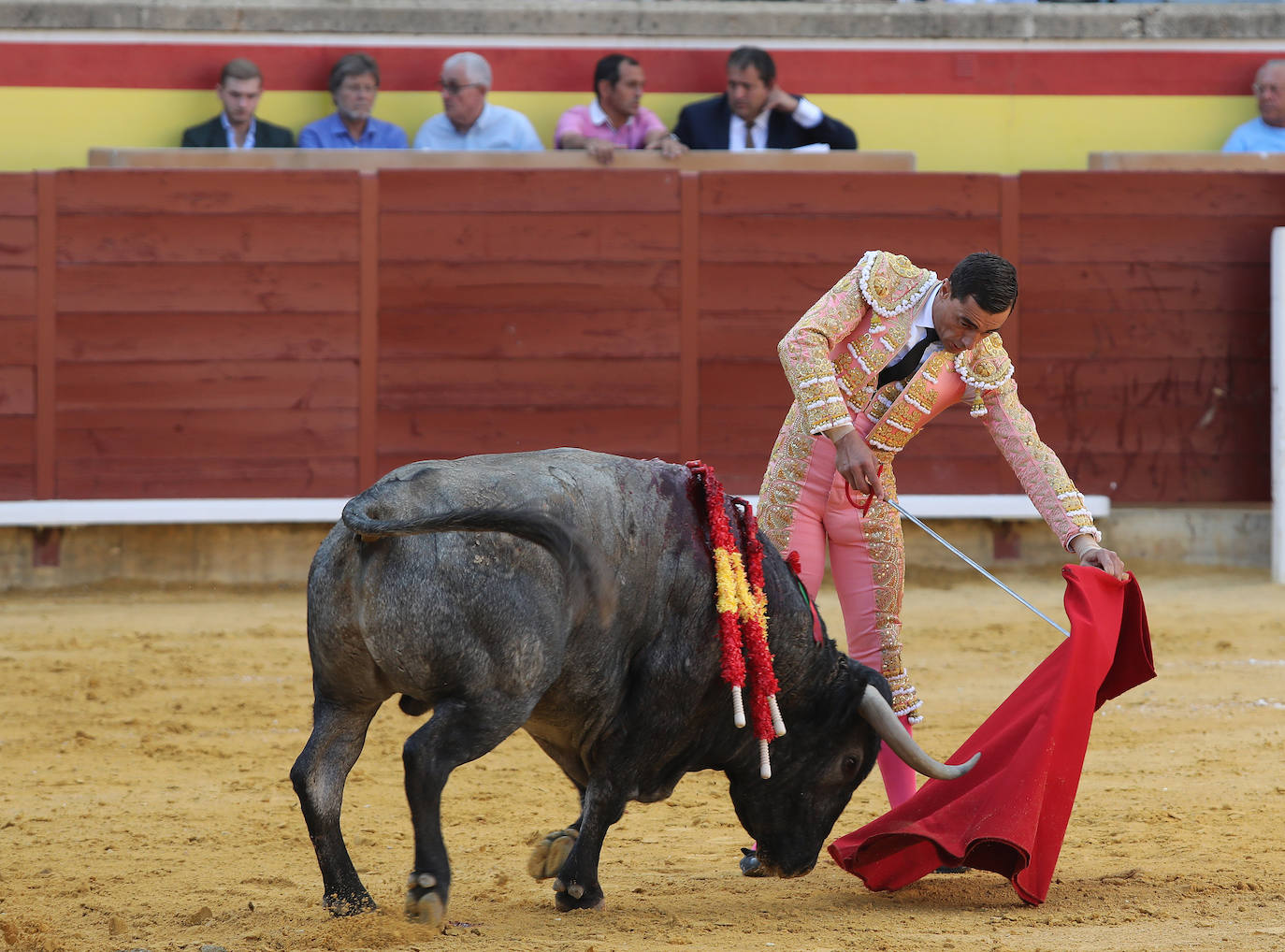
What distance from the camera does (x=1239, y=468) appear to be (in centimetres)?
765

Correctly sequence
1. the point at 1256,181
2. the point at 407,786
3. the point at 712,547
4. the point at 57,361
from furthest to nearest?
the point at 1256,181 < the point at 57,361 < the point at 712,547 < the point at 407,786

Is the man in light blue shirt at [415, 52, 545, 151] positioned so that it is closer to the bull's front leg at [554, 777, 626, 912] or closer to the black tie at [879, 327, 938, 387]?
the black tie at [879, 327, 938, 387]

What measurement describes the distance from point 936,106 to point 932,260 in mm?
1025

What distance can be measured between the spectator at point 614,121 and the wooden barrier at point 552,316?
13cm

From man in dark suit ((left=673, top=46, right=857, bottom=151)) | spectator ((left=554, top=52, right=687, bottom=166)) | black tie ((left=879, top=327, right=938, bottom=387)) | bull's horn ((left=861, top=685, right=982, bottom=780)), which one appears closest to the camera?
bull's horn ((left=861, top=685, right=982, bottom=780))

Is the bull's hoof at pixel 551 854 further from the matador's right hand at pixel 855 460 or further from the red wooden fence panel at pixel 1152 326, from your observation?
the red wooden fence panel at pixel 1152 326

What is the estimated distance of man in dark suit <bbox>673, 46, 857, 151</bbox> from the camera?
739cm

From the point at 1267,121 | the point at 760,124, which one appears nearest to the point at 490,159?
the point at 760,124

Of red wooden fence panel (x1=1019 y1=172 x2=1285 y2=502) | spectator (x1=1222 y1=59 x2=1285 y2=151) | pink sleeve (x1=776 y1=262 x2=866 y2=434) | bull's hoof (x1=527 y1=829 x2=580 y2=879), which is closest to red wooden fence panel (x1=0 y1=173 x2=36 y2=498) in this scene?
red wooden fence panel (x1=1019 y1=172 x2=1285 y2=502)

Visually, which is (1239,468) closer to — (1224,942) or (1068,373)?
(1068,373)

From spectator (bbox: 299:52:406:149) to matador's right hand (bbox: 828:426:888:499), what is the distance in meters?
4.59

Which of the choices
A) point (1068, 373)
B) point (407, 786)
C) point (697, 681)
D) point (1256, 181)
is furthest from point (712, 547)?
point (1256, 181)

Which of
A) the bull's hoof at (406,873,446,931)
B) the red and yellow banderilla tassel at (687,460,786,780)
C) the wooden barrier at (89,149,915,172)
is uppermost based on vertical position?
the wooden barrier at (89,149,915,172)

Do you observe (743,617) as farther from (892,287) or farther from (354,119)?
(354,119)
